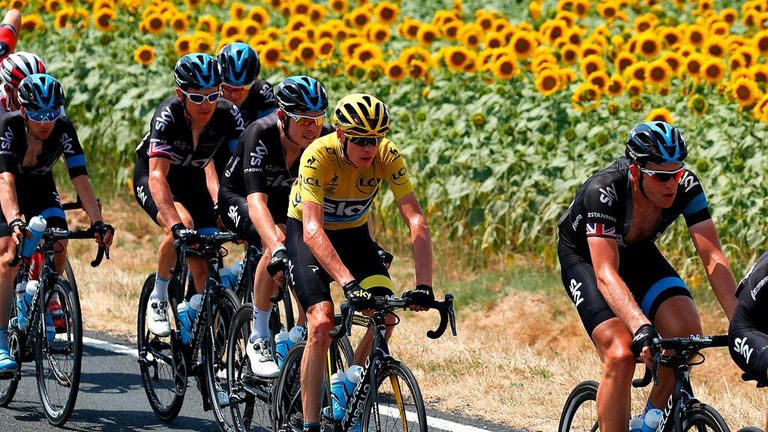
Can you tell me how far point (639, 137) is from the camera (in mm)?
6602

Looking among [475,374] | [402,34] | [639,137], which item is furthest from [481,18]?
[639,137]

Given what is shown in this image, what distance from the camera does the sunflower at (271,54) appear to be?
51.3ft

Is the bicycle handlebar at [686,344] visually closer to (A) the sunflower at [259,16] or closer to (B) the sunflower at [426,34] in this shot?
(B) the sunflower at [426,34]

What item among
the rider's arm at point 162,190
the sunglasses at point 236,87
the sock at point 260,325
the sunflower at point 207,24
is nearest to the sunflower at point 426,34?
the sunflower at point 207,24

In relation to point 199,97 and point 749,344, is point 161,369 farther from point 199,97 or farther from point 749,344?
point 749,344

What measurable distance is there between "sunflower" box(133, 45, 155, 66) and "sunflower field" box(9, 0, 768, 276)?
48 mm

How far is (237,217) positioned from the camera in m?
9.17

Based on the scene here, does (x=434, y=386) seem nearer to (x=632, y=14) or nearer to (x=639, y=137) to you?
(x=639, y=137)

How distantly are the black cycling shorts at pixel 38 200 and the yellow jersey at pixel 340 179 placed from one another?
2.78 m

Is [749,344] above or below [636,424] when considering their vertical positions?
above

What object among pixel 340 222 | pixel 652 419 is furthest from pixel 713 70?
pixel 652 419

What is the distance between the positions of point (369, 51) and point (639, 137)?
8797 mm

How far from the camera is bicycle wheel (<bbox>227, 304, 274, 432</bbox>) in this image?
8.48m

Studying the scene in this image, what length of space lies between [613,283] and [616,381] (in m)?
0.46
